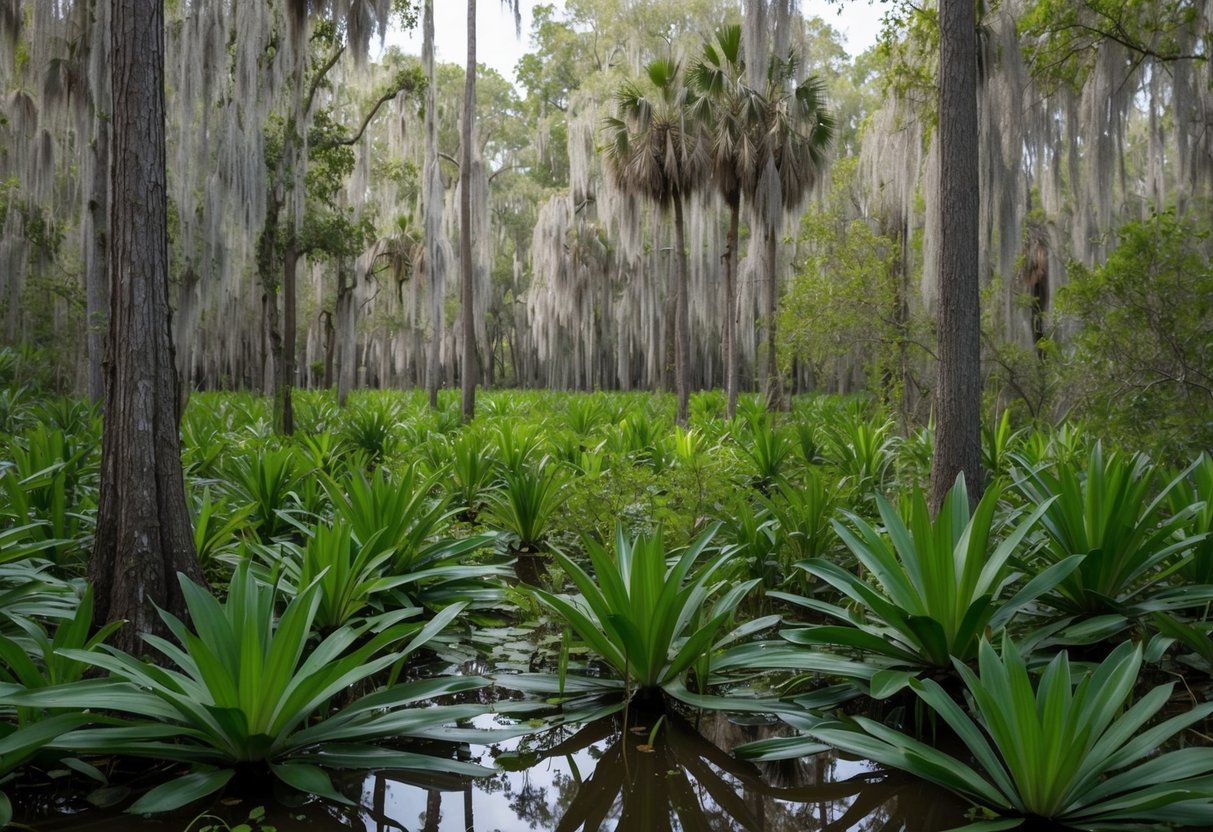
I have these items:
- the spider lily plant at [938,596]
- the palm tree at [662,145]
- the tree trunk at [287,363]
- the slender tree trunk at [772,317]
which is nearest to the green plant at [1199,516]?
the spider lily plant at [938,596]

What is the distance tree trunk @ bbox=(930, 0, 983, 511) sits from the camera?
5.10 metres

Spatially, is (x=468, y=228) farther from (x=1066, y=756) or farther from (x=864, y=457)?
(x=1066, y=756)

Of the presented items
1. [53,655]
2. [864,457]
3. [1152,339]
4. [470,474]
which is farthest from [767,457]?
[53,655]

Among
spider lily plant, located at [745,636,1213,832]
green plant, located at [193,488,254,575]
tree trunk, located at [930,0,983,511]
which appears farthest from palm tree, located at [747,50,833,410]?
spider lily plant, located at [745,636,1213,832]

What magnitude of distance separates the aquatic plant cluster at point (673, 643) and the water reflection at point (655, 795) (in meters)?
0.12

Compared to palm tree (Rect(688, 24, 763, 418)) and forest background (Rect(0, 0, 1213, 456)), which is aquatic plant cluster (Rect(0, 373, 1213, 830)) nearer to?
forest background (Rect(0, 0, 1213, 456))

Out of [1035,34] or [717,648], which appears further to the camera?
[1035,34]

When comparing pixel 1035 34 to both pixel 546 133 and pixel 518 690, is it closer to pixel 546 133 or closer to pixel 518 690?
pixel 518 690

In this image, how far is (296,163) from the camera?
12641 millimetres

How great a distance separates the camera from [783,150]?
53.0ft

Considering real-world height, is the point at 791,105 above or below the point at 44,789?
above

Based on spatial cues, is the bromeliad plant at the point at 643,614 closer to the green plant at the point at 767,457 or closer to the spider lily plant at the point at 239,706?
the spider lily plant at the point at 239,706

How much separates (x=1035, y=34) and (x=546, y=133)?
90.4 feet

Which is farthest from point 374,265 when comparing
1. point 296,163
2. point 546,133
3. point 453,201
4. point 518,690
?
point 518,690
